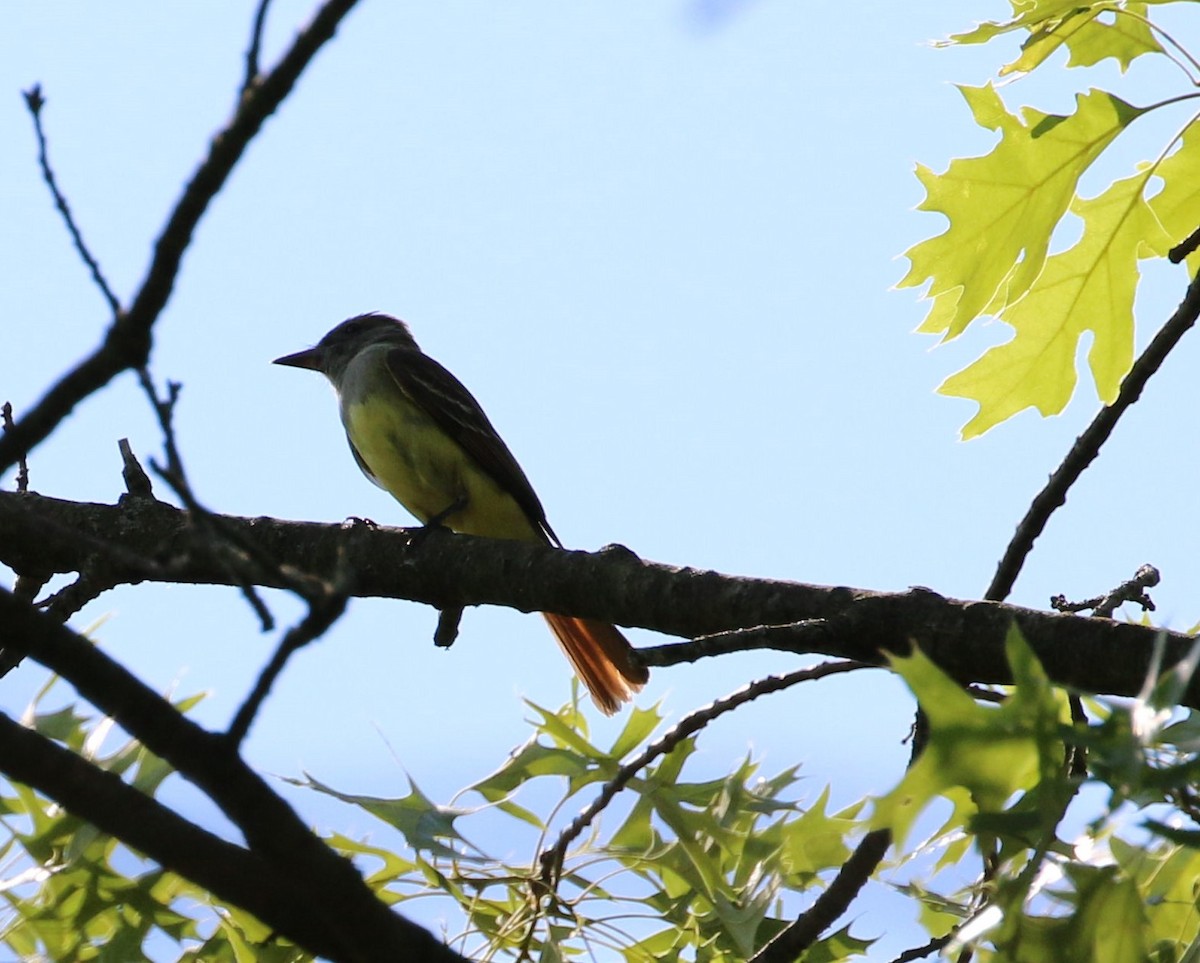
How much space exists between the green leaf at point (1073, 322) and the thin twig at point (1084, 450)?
58 centimetres

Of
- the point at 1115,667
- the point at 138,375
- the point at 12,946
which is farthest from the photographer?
the point at 12,946

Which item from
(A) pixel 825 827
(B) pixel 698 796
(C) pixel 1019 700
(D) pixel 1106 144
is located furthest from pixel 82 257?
(D) pixel 1106 144

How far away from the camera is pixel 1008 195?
4176mm

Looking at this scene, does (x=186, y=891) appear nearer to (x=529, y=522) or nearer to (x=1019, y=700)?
(x=1019, y=700)

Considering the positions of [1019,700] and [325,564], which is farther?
[325,564]

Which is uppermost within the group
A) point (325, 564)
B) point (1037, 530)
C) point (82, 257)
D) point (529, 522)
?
point (529, 522)

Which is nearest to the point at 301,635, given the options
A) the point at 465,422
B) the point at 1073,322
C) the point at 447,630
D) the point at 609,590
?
the point at 609,590

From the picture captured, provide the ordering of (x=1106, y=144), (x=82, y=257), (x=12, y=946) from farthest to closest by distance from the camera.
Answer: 1. (x=1106, y=144)
2. (x=12, y=946)
3. (x=82, y=257)

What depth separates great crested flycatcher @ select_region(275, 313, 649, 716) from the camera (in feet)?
21.9

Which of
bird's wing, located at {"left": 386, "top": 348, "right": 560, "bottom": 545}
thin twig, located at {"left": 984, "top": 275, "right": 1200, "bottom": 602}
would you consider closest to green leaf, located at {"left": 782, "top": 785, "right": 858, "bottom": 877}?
thin twig, located at {"left": 984, "top": 275, "right": 1200, "bottom": 602}

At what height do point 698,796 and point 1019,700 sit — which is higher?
point 698,796

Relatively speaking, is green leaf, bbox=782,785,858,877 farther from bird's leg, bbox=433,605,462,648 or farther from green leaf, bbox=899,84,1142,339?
bird's leg, bbox=433,605,462,648

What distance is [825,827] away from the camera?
369 centimetres

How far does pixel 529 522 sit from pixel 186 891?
3.90 m
